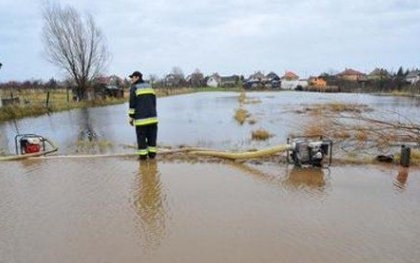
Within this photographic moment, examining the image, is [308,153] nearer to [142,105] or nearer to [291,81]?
[142,105]

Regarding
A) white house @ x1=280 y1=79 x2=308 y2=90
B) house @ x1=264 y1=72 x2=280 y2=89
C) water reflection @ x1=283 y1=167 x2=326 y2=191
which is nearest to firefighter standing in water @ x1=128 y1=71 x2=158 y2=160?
water reflection @ x1=283 y1=167 x2=326 y2=191

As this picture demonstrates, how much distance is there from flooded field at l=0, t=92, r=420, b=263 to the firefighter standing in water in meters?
0.54

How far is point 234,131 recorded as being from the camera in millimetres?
17531

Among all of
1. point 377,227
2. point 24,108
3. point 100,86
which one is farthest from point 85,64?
point 377,227

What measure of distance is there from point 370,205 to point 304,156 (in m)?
2.26

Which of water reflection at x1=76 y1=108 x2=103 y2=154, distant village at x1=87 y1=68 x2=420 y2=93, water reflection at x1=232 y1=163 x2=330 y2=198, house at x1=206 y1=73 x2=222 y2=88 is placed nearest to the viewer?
water reflection at x1=232 y1=163 x2=330 y2=198

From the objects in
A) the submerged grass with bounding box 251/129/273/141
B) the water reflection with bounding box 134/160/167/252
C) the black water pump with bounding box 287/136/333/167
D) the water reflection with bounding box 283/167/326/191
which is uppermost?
the black water pump with bounding box 287/136/333/167

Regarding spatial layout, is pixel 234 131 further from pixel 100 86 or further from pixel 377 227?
pixel 100 86

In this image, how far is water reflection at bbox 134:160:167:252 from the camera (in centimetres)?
495

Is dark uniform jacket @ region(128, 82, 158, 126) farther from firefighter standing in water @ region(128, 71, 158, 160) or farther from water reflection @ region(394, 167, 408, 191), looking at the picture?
water reflection @ region(394, 167, 408, 191)

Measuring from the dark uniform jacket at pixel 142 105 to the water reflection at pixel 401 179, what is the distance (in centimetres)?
448

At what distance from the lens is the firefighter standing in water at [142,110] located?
A: 8685 millimetres

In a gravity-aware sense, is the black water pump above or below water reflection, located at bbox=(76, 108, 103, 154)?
above

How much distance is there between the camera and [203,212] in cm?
571
